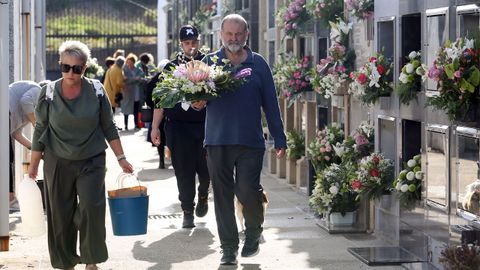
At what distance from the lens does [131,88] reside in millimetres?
27641

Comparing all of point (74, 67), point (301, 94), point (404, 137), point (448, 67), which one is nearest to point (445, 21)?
point (448, 67)

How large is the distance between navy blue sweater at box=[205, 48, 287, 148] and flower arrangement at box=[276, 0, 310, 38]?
497 centimetres

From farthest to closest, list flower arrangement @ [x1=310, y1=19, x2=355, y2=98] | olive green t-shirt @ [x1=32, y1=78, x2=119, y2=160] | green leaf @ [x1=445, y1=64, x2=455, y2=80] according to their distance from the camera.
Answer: flower arrangement @ [x1=310, y1=19, x2=355, y2=98] → olive green t-shirt @ [x1=32, y1=78, x2=119, y2=160] → green leaf @ [x1=445, y1=64, x2=455, y2=80]

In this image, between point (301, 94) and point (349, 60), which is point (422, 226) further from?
point (301, 94)

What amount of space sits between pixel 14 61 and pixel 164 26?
2675cm

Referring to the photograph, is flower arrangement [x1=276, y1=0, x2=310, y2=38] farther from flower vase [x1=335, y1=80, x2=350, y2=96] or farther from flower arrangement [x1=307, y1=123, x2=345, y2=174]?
flower vase [x1=335, y1=80, x2=350, y2=96]

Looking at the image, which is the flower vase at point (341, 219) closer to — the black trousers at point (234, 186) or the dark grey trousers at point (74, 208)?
the black trousers at point (234, 186)

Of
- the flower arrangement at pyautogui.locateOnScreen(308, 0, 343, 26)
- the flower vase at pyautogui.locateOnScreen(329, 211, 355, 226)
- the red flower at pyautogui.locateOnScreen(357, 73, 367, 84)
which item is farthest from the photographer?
the flower arrangement at pyautogui.locateOnScreen(308, 0, 343, 26)

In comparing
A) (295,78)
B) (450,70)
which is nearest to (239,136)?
(450,70)

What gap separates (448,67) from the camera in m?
8.07

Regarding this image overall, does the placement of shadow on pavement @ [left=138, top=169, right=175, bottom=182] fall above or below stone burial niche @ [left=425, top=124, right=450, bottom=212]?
below

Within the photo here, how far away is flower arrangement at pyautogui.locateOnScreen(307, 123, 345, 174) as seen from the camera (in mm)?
12492

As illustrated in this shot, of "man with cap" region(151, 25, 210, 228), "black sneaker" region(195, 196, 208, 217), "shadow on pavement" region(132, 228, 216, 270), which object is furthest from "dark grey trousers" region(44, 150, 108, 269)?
"black sneaker" region(195, 196, 208, 217)

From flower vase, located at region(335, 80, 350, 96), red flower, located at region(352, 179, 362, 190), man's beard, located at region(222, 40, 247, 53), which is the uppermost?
man's beard, located at region(222, 40, 247, 53)
